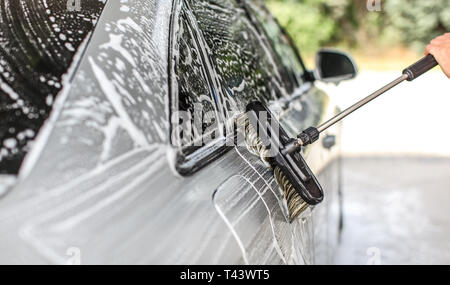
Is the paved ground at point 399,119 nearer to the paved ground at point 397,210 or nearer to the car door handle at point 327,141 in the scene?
the paved ground at point 397,210

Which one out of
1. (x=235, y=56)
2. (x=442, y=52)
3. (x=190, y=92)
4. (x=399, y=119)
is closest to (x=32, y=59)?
(x=190, y=92)

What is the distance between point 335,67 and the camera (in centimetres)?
368

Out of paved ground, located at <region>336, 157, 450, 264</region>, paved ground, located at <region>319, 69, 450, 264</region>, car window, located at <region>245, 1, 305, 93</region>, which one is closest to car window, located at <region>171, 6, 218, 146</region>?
paved ground, located at <region>319, 69, 450, 264</region>

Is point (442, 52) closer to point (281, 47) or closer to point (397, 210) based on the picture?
point (281, 47)

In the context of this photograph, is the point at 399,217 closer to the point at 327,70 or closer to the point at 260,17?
the point at 327,70

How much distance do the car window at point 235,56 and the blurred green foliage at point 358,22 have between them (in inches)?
515

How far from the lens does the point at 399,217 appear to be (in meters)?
4.92

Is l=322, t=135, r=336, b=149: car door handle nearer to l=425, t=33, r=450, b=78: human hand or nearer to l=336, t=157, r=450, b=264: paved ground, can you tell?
l=425, t=33, r=450, b=78: human hand

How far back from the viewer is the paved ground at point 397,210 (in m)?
4.15

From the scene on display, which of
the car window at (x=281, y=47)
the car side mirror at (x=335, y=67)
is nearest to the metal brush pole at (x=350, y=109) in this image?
the car window at (x=281, y=47)

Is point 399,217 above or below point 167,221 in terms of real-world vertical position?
below

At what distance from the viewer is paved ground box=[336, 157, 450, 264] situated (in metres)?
4.15
